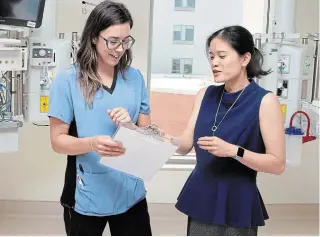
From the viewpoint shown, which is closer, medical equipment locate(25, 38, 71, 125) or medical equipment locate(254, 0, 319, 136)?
medical equipment locate(25, 38, 71, 125)

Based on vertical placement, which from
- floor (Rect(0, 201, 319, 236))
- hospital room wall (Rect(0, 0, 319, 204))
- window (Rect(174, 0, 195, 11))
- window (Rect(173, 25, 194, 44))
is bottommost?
floor (Rect(0, 201, 319, 236))

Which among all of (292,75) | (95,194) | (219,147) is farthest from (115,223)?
(292,75)

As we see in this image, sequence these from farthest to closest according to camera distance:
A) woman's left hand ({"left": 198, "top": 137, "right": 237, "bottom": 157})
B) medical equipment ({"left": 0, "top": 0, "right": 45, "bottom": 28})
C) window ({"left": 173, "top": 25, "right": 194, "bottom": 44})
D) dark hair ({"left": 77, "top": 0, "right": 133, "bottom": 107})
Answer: window ({"left": 173, "top": 25, "right": 194, "bottom": 44}) → medical equipment ({"left": 0, "top": 0, "right": 45, "bottom": 28}) → dark hair ({"left": 77, "top": 0, "right": 133, "bottom": 107}) → woman's left hand ({"left": 198, "top": 137, "right": 237, "bottom": 157})

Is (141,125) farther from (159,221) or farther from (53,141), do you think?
(159,221)

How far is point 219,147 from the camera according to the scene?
1.39 m

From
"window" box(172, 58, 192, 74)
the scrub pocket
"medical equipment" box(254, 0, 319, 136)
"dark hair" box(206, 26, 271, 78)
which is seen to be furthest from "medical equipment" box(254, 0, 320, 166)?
"window" box(172, 58, 192, 74)

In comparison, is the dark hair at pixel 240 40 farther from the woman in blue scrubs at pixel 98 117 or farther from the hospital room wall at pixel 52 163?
the hospital room wall at pixel 52 163

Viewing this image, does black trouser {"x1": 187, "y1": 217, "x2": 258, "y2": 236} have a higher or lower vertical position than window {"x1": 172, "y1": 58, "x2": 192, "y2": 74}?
lower

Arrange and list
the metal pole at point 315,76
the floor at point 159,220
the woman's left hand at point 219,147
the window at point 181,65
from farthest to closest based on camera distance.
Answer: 1. the window at point 181,65
2. the floor at point 159,220
3. the metal pole at point 315,76
4. the woman's left hand at point 219,147

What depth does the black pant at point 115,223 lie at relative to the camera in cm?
159

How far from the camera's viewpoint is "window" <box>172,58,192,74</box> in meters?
5.27

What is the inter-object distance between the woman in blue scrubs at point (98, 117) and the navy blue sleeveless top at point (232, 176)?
26 centimetres

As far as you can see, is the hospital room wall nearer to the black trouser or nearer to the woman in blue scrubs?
the woman in blue scrubs

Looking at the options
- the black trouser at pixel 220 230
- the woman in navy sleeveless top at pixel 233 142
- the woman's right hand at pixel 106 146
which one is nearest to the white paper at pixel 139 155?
the woman's right hand at pixel 106 146
